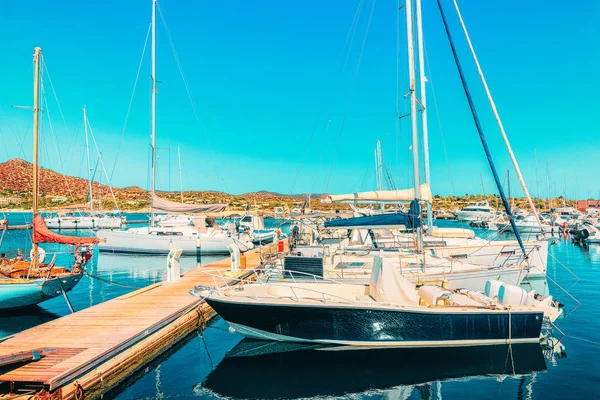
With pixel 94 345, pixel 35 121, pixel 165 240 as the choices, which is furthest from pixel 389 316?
pixel 165 240

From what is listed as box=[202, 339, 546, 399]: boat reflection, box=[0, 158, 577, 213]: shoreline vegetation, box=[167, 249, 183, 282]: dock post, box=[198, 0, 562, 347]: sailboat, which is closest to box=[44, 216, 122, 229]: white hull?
box=[0, 158, 577, 213]: shoreline vegetation

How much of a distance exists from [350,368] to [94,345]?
19.6 feet

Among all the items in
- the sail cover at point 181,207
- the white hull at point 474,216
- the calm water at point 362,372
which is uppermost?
the sail cover at point 181,207

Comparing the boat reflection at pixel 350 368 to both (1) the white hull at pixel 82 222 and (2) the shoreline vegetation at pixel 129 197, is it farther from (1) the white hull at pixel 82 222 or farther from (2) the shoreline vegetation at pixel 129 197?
(2) the shoreline vegetation at pixel 129 197

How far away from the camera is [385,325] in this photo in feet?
34.3

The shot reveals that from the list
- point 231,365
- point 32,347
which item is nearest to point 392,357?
point 231,365

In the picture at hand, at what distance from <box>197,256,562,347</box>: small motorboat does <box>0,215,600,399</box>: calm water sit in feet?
1.20

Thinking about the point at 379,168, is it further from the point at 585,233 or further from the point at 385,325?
the point at 385,325

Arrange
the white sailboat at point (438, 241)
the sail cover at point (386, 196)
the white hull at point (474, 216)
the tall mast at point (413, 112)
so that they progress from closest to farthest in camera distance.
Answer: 1. the tall mast at point (413, 112)
2. the white sailboat at point (438, 241)
3. the sail cover at point (386, 196)
4. the white hull at point (474, 216)

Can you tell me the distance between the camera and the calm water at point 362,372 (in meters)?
8.79

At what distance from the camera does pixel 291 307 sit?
10.4 metres

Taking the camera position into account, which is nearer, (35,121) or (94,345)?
(94,345)

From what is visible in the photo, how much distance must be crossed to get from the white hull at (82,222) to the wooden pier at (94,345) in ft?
160

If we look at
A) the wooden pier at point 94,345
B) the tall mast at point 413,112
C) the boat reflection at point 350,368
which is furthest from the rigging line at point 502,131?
the wooden pier at point 94,345
